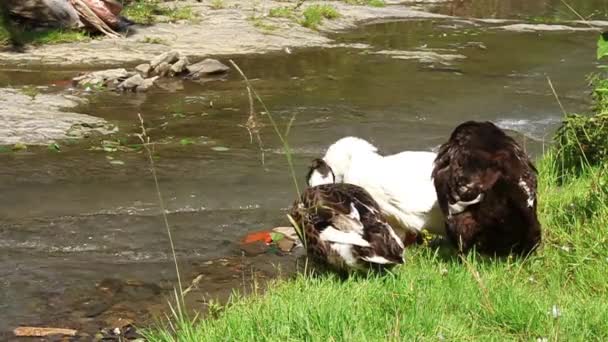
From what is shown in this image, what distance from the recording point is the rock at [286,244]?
6088mm

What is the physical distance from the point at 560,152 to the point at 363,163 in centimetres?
190

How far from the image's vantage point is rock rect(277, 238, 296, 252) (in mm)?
6088

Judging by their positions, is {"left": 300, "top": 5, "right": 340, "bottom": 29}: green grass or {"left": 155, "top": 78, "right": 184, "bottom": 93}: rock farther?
{"left": 300, "top": 5, "right": 340, "bottom": 29}: green grass

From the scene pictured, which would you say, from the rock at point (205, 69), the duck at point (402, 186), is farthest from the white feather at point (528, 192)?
the rock at point (205, 69)

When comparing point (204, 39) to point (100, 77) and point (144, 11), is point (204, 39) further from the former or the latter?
point (100, 77)

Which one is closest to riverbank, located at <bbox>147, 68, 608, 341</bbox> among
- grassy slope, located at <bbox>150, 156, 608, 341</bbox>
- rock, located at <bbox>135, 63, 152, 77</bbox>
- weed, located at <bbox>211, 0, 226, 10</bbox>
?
grassy slope, located at <bbox>150, 156, 608, 341</bbox>

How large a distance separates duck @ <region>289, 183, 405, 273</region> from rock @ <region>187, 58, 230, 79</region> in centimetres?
735

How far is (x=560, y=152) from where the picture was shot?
6.74m

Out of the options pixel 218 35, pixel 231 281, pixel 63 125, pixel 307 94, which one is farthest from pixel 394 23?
pixel 231 281

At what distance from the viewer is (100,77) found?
11328mm

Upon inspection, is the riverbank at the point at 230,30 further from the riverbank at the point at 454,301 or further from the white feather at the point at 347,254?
the riverbank at the point at 454,301

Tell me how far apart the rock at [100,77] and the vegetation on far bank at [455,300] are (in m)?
7.05

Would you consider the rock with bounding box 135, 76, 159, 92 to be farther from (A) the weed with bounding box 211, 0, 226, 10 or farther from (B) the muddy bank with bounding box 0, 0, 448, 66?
(A) the weed with bounding box 211, 0, 226, 10

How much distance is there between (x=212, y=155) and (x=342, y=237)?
387 cm
